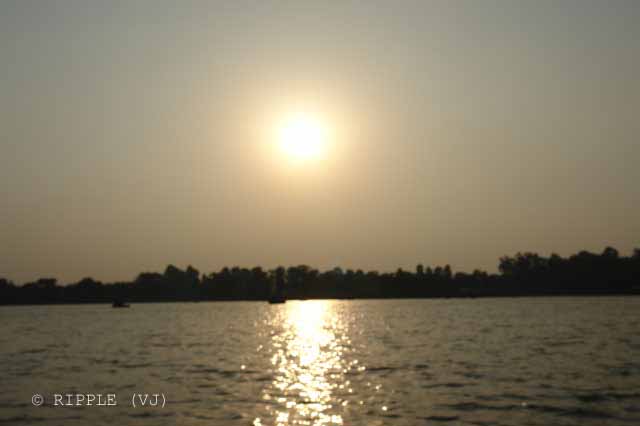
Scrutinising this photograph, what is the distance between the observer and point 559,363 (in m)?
53.8

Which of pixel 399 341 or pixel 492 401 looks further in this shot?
pixel 399 341

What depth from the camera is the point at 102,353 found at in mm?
71000

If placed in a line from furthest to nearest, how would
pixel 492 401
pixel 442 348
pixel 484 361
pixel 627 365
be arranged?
pixel 442 348 → pixel 484 361 → pixel 627 365 → pixel 492 401

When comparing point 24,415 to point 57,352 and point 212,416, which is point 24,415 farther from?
point 57,352

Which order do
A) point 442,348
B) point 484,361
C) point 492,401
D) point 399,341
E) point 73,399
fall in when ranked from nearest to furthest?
point 492,401
point 73,399
point 484,361
point 442,348
point 399,341

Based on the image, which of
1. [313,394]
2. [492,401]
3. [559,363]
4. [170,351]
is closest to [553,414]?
[492,401]

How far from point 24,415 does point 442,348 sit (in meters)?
43.1

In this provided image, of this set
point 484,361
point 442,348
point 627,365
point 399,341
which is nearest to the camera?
point 627,365

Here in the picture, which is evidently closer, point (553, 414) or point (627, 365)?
point (553, 414)

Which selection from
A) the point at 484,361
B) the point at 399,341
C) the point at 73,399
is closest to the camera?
the point at 73,399

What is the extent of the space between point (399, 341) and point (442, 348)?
11983mm

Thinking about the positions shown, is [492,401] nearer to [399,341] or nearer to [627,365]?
[627,365]

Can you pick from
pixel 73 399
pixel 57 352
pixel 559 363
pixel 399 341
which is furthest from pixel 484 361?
pixel 57 352

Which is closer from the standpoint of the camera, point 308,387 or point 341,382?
point 308,387
